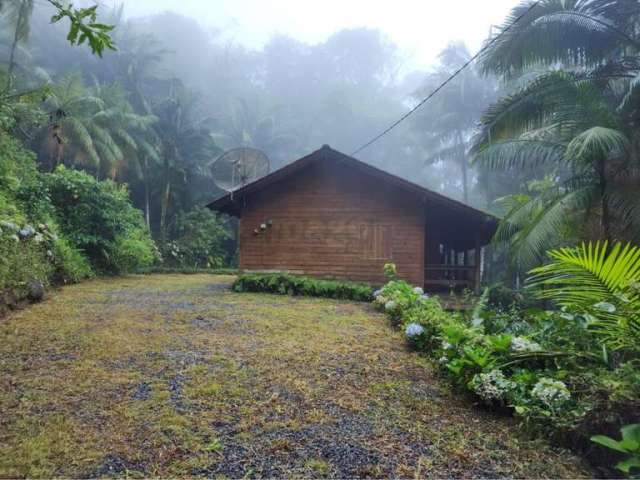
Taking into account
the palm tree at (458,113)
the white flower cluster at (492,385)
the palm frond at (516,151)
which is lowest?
the white flower cluster at (492,385)

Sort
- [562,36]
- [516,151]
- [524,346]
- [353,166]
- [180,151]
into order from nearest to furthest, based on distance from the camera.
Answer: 1. [524,346]
2. [562,36]
3. [516,151]
4. [353,166]
5. [180,151]

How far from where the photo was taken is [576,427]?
221 cm

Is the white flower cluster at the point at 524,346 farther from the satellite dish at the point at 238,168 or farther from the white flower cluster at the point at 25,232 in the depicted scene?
the satellite dish at the point at 238,168

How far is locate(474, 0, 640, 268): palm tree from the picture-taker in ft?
21.3

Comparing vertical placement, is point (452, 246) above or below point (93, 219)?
below

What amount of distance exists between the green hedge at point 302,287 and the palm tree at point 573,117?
326 cm

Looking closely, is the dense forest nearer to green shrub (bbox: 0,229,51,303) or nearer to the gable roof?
green shrub (bbox: 0,229,51,303)

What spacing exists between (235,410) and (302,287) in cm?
598

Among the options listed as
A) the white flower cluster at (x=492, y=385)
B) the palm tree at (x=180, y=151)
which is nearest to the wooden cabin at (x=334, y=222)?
the white flower cluster at (x=492, y=385)

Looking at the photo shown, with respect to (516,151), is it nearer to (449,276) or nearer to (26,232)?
(449,276)

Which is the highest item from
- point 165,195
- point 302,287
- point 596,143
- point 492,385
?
point 165,195

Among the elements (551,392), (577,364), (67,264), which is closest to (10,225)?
(67,264)

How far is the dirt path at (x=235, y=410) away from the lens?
6.86ft

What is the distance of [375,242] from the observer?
995cm
